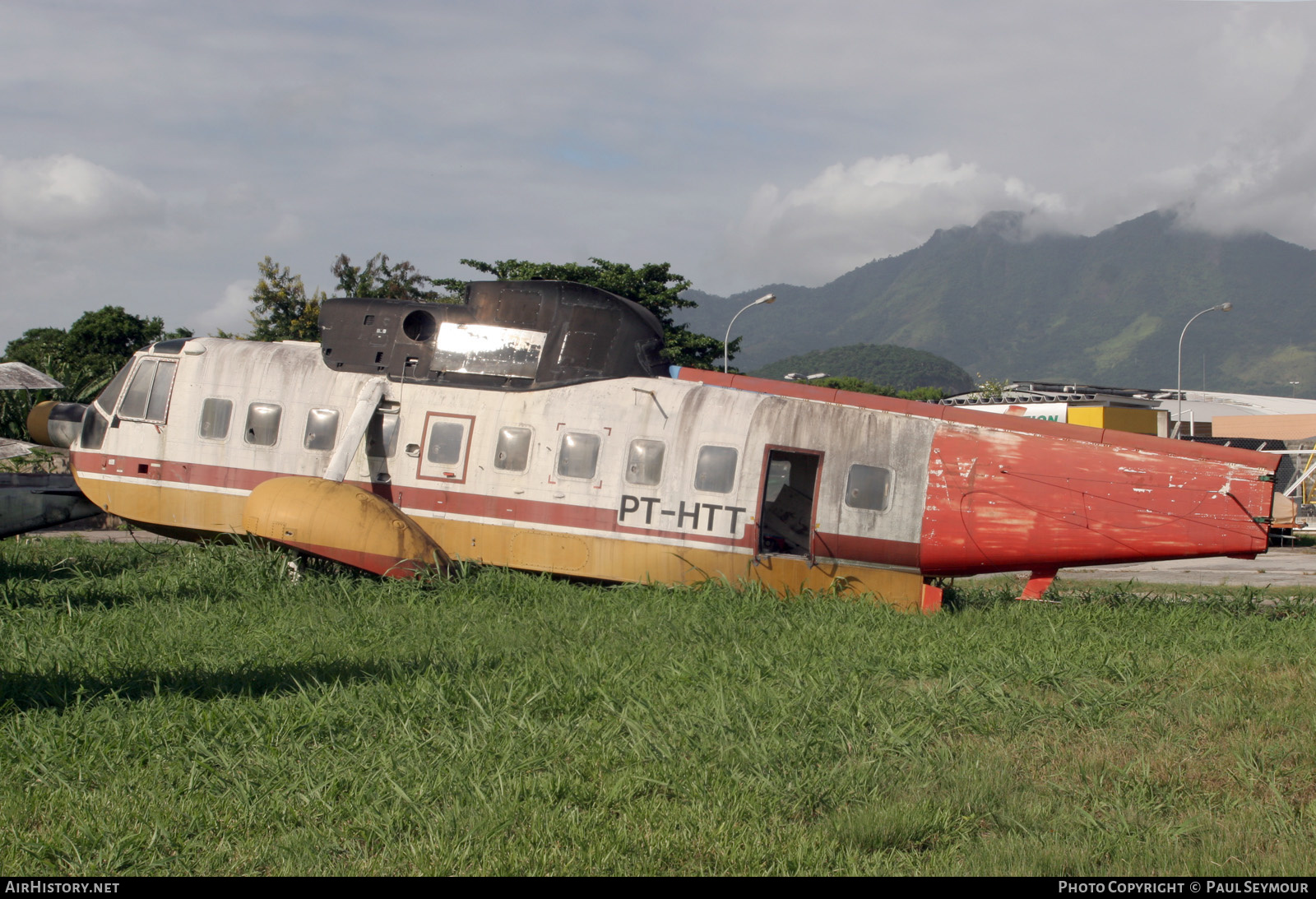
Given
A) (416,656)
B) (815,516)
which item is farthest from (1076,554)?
(416,656)

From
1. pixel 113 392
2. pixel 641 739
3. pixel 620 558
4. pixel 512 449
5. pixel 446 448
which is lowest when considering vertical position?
pixel 641 739

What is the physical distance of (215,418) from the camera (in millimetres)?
13641

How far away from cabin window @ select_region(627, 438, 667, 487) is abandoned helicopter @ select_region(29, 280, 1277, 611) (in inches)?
1.0

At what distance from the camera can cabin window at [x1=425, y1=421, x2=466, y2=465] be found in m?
12.8

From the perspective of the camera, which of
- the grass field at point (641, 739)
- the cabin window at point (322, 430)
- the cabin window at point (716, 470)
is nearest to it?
the grass field at point (641, 739)

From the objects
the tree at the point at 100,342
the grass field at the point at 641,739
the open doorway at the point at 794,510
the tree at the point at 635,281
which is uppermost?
the tree at the point at 635,281

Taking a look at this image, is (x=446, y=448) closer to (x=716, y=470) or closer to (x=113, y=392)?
(x=716, y=470)

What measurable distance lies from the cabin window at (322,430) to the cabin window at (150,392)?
2.30 metres

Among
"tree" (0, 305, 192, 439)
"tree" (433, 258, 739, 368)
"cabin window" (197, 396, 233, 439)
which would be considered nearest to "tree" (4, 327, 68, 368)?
"tree" (0, 305, 192, 439)

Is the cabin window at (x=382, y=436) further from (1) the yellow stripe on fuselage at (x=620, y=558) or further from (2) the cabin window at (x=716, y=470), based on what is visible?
(2) the cabin window at (x=716, y=470)

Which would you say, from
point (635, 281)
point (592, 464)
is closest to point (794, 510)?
point (592, 464)

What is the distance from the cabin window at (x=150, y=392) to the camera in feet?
45.4

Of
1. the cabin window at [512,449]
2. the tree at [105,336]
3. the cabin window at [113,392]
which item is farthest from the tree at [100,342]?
the cabin window at [512,449]

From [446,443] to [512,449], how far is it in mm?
988
